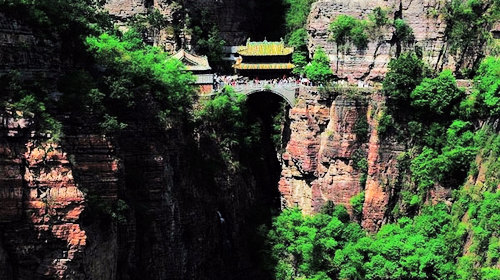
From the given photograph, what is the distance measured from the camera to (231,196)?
59.5 metres

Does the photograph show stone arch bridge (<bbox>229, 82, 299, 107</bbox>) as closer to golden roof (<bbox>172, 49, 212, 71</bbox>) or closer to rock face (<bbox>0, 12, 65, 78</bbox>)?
golden roof (<bbox>172, 49, 212, 71</bbox>)

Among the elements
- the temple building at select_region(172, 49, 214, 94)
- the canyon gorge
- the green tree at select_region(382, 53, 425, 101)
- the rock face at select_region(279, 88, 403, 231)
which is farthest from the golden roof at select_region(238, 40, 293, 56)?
the green tree at select_region(382, 53, 425, 101)

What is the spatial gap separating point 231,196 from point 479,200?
18746 millimetres

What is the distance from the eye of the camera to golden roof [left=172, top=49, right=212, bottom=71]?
6384 centimetres

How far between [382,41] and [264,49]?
37.7ft

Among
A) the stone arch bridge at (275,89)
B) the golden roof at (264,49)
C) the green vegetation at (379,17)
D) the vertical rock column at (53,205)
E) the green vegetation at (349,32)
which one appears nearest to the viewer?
the vertical rock column at (53,205)

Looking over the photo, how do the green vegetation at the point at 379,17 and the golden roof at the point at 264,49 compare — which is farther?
the golden roof at the point at 264,49

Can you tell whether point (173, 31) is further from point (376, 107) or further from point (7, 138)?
point (7, 138)

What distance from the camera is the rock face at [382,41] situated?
206 ft

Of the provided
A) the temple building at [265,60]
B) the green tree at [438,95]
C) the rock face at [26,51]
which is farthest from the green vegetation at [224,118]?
the rock face at [26,51]

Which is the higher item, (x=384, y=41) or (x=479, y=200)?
(x=384, y=41)

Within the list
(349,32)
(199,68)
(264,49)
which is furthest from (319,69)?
(199,68)

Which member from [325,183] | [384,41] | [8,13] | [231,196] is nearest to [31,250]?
[8,13]

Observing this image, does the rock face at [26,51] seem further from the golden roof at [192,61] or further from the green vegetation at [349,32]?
the green vegetation at [349,32]
